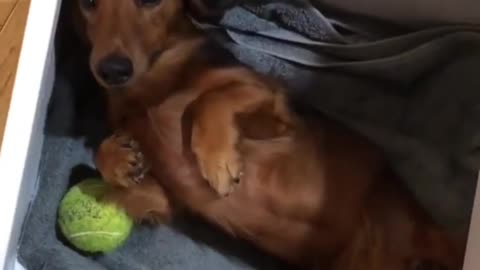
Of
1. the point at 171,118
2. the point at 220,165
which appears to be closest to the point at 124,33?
the point at 171,118

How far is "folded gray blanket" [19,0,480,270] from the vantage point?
160 centimetres

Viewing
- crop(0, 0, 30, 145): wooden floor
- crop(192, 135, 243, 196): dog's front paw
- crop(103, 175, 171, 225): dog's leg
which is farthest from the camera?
crop(0, 0, 30, 145): wooden floor

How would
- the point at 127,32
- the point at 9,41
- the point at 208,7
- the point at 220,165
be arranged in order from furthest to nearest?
the point at 9,41
the point at 208,7
the point at 127,32
the point at 220,165

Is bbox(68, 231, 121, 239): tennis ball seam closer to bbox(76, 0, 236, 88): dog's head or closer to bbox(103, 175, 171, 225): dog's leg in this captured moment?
bbox(103, 175, 171, 225): dog's leg

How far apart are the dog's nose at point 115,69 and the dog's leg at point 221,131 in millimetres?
116

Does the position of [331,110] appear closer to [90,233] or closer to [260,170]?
[260,170]

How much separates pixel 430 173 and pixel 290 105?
0.82ft

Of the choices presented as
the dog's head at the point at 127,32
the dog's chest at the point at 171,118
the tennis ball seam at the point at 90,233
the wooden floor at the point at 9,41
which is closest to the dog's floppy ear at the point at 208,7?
the dog's head at the point at 127,32

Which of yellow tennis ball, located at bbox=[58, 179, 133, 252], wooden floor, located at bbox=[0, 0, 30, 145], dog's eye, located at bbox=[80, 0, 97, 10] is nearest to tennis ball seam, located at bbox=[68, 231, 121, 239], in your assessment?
yellow tennis ball, located at bbox=[58, 179, 133, 252]

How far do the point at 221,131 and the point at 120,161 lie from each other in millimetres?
180

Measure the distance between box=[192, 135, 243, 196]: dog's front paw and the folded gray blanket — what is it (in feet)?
0.65

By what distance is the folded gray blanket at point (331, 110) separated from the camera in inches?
63.0

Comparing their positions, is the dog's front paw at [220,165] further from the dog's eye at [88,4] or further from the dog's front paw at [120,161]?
the dog's eye at [88,4]

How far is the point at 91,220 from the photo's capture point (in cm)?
157
